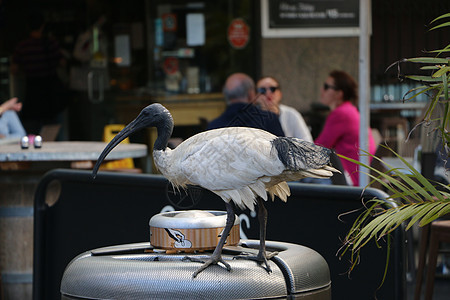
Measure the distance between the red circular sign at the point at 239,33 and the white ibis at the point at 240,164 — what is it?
7.26 m

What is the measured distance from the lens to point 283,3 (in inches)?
360

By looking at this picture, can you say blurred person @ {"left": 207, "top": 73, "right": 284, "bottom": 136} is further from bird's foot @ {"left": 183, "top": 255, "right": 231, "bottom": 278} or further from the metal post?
bird's foot @ {"left": 183, "top": 255, "right": 231, "bottom": 278}

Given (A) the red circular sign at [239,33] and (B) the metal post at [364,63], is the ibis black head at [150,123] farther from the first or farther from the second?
(A) the red circular sign at [239,33]

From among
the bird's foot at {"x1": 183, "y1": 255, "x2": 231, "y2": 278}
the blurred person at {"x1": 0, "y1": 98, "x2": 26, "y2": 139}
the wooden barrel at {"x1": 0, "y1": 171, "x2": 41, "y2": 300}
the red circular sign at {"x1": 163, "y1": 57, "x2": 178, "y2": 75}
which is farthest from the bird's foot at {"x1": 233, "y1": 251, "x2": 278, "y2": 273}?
the red circular sign at {"x1": 163, "y1": 57, "x2": 178, "y2": 75}

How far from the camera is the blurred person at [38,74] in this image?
9.88 meters

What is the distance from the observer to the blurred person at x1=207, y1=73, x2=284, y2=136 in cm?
465

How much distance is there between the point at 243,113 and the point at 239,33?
5223 mm

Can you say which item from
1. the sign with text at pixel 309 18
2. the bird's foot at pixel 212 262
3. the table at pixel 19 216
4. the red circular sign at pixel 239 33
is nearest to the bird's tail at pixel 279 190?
the bird's foot at pixel 212 262

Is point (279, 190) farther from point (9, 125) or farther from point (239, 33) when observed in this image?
point (239, 33)

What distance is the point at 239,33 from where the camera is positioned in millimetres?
9742

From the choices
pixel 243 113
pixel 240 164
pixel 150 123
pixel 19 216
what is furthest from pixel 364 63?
pixel 240 164

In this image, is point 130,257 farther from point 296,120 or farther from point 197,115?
point 197,115

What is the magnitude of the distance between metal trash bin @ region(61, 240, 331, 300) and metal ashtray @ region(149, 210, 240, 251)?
38 mm

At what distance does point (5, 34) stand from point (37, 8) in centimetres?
53
